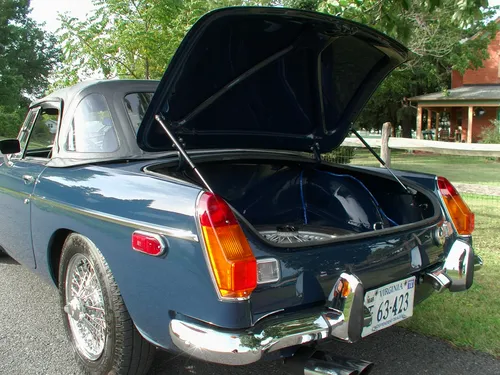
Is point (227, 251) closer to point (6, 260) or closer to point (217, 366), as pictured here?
point (217, 366)

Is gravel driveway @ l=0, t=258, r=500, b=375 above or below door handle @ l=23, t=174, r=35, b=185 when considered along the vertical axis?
below

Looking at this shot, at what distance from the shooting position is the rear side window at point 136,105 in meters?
3.07

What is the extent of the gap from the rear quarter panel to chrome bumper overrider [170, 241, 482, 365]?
6 centimetres

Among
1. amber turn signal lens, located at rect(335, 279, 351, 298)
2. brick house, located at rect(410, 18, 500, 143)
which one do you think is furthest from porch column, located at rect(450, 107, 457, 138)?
amber turn signal lens, located at rect(335, 279, 351, 298)

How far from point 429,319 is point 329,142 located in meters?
1.51

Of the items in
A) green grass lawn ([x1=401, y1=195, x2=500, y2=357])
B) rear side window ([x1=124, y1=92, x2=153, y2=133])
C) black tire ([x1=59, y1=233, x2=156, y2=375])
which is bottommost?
green grass lawn ([x1=401, y1=195, x2=500, y2=357])

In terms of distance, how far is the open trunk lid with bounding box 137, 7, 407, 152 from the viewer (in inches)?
98.7

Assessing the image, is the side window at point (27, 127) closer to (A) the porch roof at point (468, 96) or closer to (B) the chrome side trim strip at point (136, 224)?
(B) the chrome side trim strip at point (136, 224)

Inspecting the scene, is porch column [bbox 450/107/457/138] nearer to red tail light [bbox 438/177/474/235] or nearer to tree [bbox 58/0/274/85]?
tree [bbox 58/0/274/85]

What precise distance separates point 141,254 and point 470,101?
2578 cm

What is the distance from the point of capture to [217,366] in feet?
9.31

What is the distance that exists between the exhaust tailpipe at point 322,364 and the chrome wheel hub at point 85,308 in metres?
1.05

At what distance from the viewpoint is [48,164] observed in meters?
3.18

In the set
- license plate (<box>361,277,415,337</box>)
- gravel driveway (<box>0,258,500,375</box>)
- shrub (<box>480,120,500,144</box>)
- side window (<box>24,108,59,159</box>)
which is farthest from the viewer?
shrub (<box>480,120,500,144</box>)
